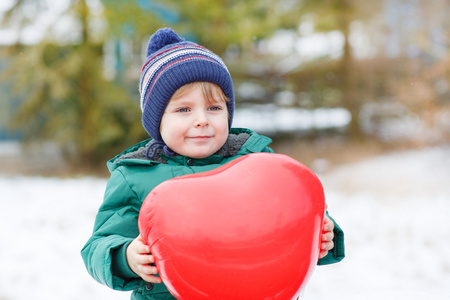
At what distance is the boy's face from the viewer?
1418mm

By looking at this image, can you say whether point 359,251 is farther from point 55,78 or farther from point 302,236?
point 55,78

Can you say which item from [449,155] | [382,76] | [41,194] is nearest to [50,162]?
[41,194]

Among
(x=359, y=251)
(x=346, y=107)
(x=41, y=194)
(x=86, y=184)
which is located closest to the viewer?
(x=359, y=251)

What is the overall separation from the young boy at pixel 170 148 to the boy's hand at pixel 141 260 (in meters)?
0.06

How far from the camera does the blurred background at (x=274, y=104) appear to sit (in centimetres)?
484

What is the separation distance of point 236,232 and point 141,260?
277 mm

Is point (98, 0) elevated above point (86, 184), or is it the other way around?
point (98, 0)

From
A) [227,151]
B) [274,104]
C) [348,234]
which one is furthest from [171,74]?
[274,104]

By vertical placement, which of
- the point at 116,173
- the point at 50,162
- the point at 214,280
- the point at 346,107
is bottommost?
the point at 50,162

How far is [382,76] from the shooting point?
372 inches

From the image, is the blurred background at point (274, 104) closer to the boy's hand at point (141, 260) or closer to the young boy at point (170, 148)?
the young boy at point (170, 148)

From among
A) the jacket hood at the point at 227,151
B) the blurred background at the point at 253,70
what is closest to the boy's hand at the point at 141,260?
the jacket hood at the point at 227,151

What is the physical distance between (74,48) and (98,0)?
94 centimetres

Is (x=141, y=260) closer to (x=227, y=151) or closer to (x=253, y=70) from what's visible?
(x=227, y=151)
